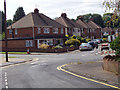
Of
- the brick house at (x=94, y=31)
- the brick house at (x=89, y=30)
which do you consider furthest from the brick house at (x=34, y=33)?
the brick house at (x=94, y=31)

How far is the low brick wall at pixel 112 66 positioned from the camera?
13648 mm

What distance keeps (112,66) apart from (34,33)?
3784 cm

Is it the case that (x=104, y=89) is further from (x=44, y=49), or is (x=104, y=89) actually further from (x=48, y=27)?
(x=48, y=27)

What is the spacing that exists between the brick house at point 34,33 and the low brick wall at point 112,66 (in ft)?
114

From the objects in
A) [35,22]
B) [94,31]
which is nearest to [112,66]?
[35,22]

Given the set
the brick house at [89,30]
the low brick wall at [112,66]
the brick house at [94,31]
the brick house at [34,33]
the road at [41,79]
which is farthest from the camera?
the brick house at [94,31]

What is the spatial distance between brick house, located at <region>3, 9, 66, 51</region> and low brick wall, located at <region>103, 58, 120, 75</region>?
34.6 m

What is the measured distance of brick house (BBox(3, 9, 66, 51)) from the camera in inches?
1964

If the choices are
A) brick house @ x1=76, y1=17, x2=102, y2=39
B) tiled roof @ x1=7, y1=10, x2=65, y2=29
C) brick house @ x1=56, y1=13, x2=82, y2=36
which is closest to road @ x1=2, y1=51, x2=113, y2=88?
tiled roof @ x1=7, y1=10, x2=65, y2=29

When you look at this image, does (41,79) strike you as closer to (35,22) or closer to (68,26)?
(35,22)

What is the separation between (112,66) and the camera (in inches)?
566

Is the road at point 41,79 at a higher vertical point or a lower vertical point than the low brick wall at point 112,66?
lower

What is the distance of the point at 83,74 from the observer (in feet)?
47.3

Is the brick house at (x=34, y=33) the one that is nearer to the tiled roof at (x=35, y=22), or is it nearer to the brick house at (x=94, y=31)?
the tiled roof at (x=35, y=22)
